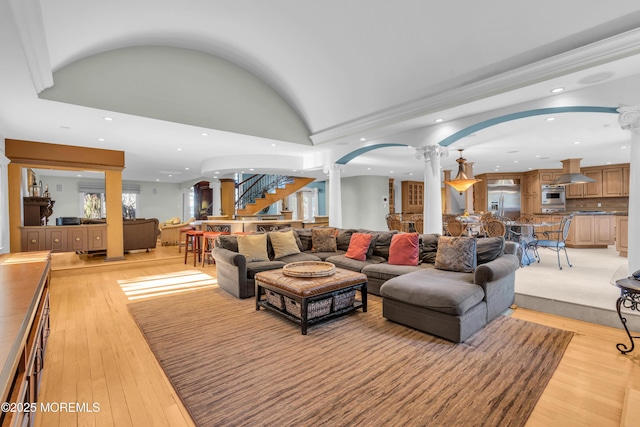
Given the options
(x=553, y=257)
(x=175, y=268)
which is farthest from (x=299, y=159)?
(x=553, y=257)

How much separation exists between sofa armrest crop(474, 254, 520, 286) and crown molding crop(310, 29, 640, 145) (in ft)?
6.66

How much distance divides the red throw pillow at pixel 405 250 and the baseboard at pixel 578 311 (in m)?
1.37

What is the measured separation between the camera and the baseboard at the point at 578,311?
3057mm

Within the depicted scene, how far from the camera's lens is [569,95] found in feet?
11.6

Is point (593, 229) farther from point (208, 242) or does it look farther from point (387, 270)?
point (208, 242)

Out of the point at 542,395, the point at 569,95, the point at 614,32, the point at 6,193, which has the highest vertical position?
the point at 614,32

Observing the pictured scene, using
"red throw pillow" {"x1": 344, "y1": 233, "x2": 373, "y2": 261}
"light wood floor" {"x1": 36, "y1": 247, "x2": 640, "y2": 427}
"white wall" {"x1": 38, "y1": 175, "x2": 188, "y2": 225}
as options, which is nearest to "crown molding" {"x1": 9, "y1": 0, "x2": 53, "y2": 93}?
"light wood floor" {"x1": 36, "y1": 247, "x2": 640, "y2": 427}

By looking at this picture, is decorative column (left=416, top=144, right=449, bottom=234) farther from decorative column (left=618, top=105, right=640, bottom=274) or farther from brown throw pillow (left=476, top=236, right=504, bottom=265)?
decorative column (left=618, top=105, right=640, bottom=274)

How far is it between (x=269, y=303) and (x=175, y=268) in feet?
12.9

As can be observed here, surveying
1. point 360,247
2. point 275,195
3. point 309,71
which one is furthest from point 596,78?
point 275,195

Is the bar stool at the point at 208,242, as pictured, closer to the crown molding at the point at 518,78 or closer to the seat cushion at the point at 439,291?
the crown molding at the point at 518,78

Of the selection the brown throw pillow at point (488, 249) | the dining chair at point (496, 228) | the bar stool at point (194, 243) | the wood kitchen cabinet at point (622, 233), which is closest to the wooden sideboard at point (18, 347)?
the brown throw pillow at point (488, 249)

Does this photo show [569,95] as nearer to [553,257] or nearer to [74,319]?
[553,257]

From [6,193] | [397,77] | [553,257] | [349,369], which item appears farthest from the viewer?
[553,257]
